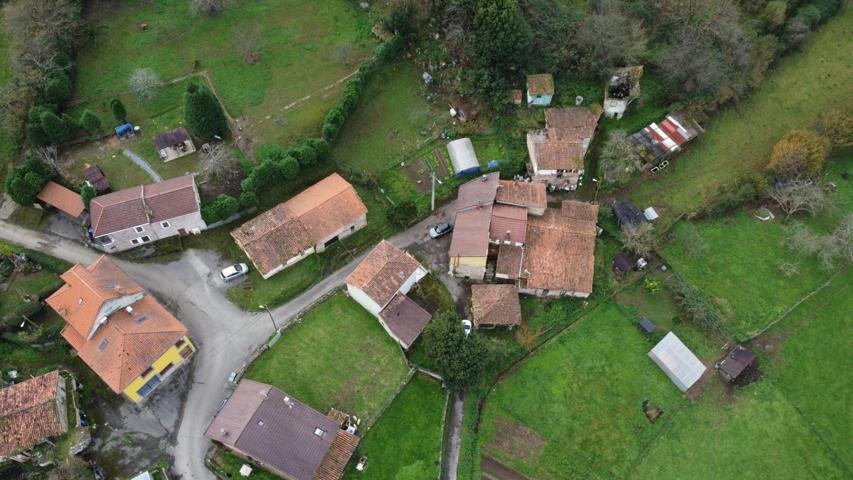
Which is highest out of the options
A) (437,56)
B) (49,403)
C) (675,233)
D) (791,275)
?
(437,56)

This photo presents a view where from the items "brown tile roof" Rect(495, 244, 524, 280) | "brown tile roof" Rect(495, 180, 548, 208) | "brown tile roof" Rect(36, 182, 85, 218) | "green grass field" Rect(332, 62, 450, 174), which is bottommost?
"brown tile roof" Rect(495, 244, 524, 280)

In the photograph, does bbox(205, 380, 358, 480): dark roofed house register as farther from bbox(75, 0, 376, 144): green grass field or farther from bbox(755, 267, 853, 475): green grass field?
bbox(755, 267, 853, 475): green grass field

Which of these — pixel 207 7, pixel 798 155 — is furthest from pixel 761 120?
pixel 207 7

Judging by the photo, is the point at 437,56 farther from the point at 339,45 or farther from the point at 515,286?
the point at 515,286

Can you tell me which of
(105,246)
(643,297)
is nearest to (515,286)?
(643,297)

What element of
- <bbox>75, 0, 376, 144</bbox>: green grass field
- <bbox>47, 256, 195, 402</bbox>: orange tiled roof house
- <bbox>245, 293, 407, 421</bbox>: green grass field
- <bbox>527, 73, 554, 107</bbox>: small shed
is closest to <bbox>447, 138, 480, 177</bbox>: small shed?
<bbox>527, 73, 554, 107</bbox>: small shed
